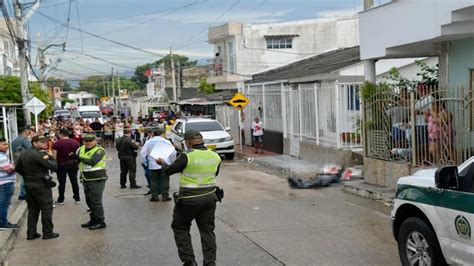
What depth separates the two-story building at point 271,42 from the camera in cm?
3969

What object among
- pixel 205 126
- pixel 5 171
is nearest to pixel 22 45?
pixel 205 126

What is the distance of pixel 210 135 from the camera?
919 inches

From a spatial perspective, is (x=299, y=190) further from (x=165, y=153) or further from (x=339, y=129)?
(x=165, y=153)

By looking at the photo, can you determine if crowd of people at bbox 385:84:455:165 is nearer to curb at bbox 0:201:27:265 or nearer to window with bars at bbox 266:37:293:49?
curb at bbox 0:201:27:265

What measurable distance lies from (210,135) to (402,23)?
468 inches

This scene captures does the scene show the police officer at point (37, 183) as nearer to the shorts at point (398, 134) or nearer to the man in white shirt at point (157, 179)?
the man in white shirt at point (157, 179)

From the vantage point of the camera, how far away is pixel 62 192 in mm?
12938

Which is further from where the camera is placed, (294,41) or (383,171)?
(294,41)

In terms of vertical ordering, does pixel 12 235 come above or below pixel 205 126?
below

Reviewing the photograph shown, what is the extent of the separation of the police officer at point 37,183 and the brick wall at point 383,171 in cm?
716

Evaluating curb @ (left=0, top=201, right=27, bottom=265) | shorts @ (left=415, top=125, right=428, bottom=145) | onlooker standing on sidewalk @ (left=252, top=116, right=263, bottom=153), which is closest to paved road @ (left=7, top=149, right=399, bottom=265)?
curb @ (left=0, top=201, right=27, bottom=265)

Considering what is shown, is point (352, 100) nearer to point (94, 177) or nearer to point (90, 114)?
point (94, 177)

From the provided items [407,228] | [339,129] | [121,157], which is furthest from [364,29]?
[407,228]

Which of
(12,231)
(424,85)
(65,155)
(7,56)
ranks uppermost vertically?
(7,56)
